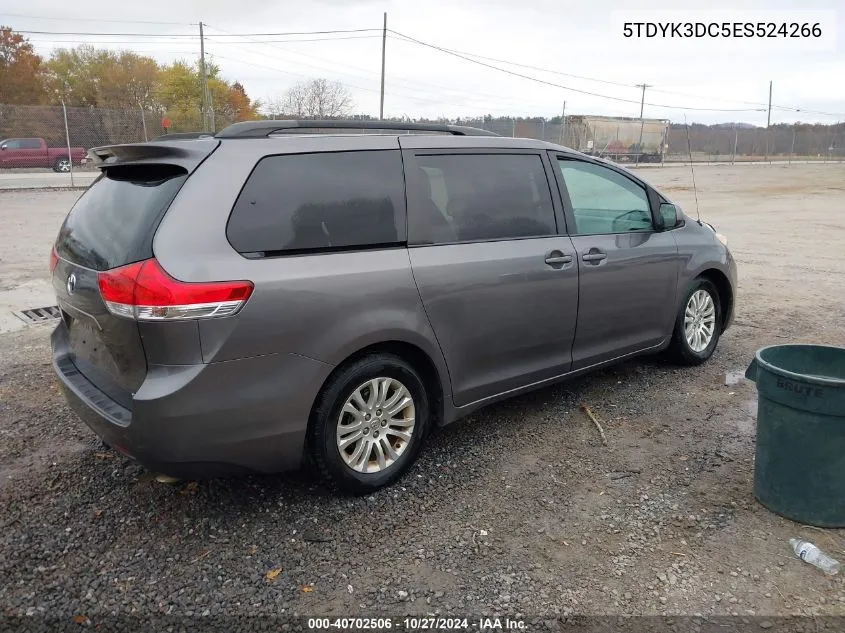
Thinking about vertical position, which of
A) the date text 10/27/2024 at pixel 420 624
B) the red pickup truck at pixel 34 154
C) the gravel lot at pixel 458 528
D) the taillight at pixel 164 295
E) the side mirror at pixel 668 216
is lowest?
the date text 10/27/2024 at pixel 420 624

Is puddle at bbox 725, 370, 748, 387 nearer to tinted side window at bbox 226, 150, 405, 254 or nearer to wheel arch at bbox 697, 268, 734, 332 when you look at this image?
wheel arch at bbox 697, 268, 734, 332

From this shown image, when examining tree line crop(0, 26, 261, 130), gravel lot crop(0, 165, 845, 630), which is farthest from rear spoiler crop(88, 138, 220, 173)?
tree line crop(0, 26, 261, 130)

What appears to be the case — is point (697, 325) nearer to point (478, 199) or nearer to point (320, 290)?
point (478, 199)

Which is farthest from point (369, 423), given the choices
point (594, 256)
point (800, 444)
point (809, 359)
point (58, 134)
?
point (58, 134)

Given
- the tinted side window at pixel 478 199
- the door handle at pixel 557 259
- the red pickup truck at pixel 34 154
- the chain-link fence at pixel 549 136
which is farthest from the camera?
the red pickup truck at pixel 34 154

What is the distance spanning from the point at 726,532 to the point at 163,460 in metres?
2.50

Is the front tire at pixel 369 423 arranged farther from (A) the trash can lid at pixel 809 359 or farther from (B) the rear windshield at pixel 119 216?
(A) the trash can lid at pixel 809 359

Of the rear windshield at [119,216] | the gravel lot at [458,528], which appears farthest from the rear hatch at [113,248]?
the gravel lot at [458,528]

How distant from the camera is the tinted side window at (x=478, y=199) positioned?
3512mm

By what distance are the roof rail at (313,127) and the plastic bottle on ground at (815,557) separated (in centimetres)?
269

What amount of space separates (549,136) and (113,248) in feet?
117

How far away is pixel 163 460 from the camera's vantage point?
282 centimetres

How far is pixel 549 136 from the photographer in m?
36.4

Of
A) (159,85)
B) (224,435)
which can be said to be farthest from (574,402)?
(159,85)
